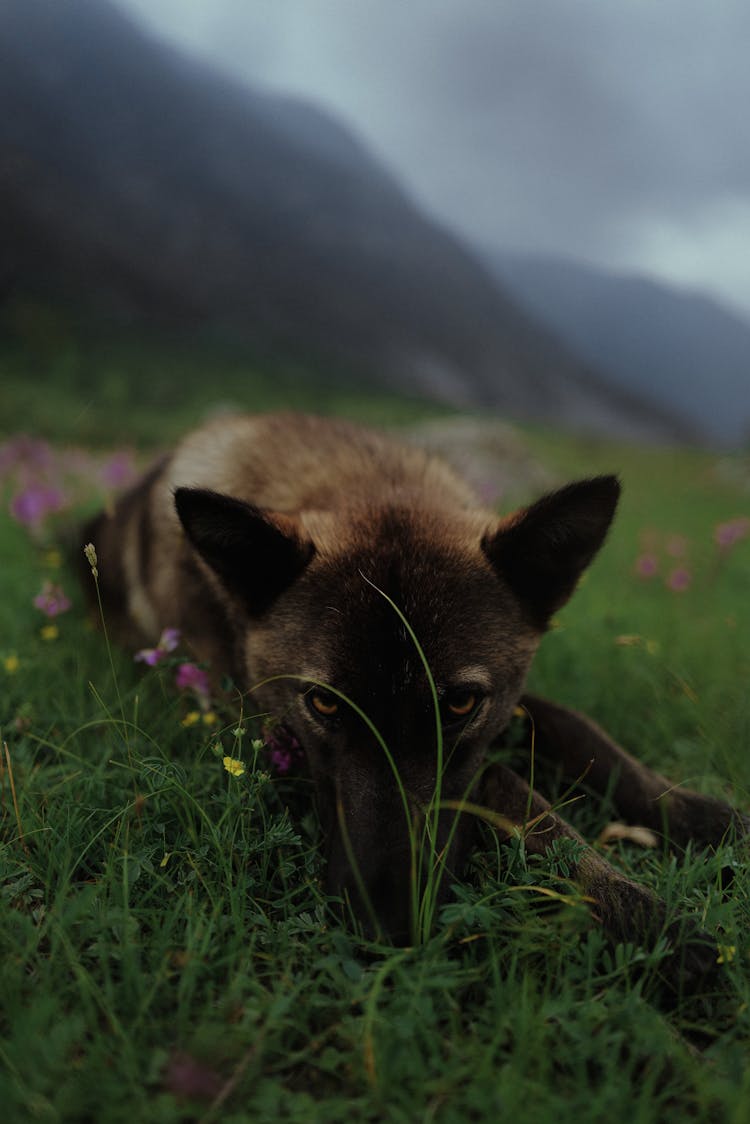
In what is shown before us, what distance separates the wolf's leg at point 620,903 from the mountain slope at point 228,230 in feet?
59.8

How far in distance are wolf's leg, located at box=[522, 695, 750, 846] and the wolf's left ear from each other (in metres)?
0.41

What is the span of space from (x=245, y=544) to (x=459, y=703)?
848 millimetres

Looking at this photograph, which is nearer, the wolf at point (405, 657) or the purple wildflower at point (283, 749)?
the wolf at point (405, 657)

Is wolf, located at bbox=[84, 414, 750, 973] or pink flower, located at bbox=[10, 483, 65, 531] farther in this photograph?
pink flower, located at bbox=[10, 483, 65, 531]

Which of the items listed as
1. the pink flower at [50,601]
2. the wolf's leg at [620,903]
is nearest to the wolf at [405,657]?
the wolf's leg at [620,903]

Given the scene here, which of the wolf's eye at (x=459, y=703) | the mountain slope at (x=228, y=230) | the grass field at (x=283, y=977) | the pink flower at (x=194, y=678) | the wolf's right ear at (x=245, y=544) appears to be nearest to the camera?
the grass field at (x=283, y=977)

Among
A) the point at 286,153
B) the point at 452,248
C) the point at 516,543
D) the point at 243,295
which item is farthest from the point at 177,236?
the point at 516,543

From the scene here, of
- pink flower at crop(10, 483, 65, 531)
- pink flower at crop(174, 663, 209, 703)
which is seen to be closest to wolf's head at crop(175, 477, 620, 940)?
pink flower at crop(174, 663, 209, 703)

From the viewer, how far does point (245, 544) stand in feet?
7.35

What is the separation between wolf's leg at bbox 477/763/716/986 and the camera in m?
1.65

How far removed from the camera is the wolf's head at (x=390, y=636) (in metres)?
1.87

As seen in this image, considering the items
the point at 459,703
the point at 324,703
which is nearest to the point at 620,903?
the point at 459,703

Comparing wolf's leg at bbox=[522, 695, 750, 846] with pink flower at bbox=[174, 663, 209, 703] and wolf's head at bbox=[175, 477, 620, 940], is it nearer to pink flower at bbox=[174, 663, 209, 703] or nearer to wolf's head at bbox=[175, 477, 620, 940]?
wolf's head at bbox=[175, 477, 620, 940]

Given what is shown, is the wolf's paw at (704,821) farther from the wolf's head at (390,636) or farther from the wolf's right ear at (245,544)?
the wolf's right ear at (245,544)
